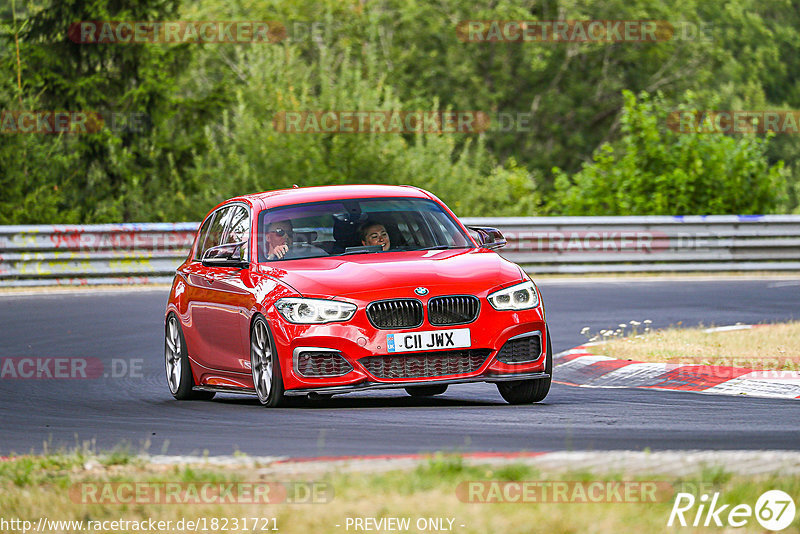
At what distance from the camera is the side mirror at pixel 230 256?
34.9ft

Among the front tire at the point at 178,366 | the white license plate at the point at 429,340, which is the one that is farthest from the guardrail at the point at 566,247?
the white license plate at the point at 429,340

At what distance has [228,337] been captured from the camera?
34.9 ft

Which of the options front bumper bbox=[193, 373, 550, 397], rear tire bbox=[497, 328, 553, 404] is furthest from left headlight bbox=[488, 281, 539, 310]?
front bumper bbox=[193, 373, 550, 397]

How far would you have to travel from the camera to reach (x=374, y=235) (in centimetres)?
1064

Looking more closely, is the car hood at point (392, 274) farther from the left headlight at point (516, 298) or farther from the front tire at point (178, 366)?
the front tire at point (178, 366)

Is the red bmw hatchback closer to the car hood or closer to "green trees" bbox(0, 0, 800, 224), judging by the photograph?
the car hood

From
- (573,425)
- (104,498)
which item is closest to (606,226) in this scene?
(573,425)

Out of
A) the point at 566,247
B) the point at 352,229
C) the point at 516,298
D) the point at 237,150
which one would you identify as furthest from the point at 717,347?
the point at 237,150

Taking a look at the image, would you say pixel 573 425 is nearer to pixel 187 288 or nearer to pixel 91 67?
pixel 187 288

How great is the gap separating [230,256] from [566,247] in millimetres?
13805

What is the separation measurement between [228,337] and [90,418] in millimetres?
1257

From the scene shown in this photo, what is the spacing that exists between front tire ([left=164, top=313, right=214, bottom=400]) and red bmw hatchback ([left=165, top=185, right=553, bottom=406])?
0.19 meters

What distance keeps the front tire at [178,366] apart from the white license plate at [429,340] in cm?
269

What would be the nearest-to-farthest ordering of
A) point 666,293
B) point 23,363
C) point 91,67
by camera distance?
point 23,363
point 666,293
point 91,67
